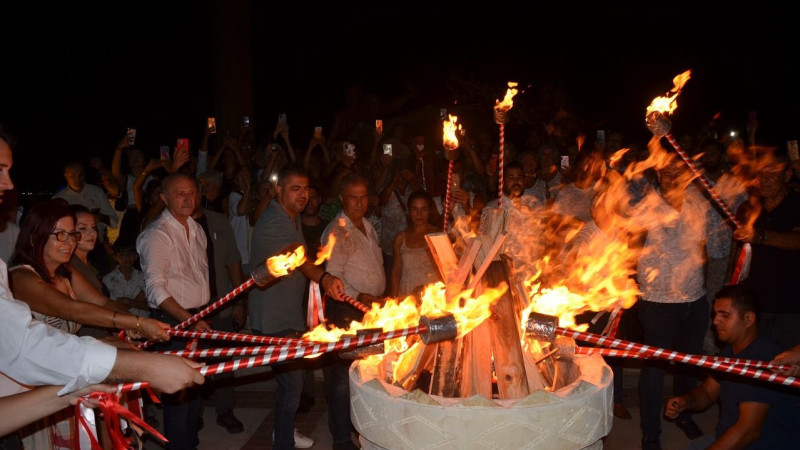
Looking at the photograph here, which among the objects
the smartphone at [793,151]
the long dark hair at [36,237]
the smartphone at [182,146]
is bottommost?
the long dark hair at [36,237]

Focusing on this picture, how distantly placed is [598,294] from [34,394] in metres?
3.79

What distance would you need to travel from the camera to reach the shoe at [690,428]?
575cm

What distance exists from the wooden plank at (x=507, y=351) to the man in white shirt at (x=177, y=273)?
2.42 m

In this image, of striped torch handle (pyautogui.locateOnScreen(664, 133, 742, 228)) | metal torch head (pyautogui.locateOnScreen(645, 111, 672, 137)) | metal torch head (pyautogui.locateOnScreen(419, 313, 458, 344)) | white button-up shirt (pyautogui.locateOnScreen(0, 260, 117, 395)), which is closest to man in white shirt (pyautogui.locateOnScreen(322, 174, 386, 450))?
metal torch head (pyautogui.locateOnScreen(419, 313, 458, 344))

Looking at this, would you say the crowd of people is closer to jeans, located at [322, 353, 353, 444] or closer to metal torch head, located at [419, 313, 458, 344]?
jeans, located at [322, 353, 353, 444]

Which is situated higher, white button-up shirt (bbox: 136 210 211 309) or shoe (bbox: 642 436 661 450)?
white button-up shirt (bbox: 136 210 211 309)

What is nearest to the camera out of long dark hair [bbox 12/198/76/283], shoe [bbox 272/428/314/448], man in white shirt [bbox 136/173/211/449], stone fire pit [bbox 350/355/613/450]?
stone fire pit [bbox 350/355/613/450]

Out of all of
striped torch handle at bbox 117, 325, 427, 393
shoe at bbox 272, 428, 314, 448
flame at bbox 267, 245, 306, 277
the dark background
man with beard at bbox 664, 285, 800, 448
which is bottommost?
shoe at bbox 272, 428, 314, 448

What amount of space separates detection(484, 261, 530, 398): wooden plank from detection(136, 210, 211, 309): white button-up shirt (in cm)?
278

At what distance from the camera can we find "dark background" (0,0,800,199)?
12430mm

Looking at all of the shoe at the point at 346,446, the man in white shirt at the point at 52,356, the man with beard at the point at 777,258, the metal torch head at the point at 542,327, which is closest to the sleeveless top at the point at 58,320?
the man in white shirt at the point at 52,356

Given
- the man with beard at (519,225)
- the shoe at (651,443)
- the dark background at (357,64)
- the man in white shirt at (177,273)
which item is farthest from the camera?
the dark background at (357,64)

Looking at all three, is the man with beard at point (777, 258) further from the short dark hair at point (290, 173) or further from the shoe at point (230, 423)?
the shoe at point (230, 423)

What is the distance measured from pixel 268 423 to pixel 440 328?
3.87m
